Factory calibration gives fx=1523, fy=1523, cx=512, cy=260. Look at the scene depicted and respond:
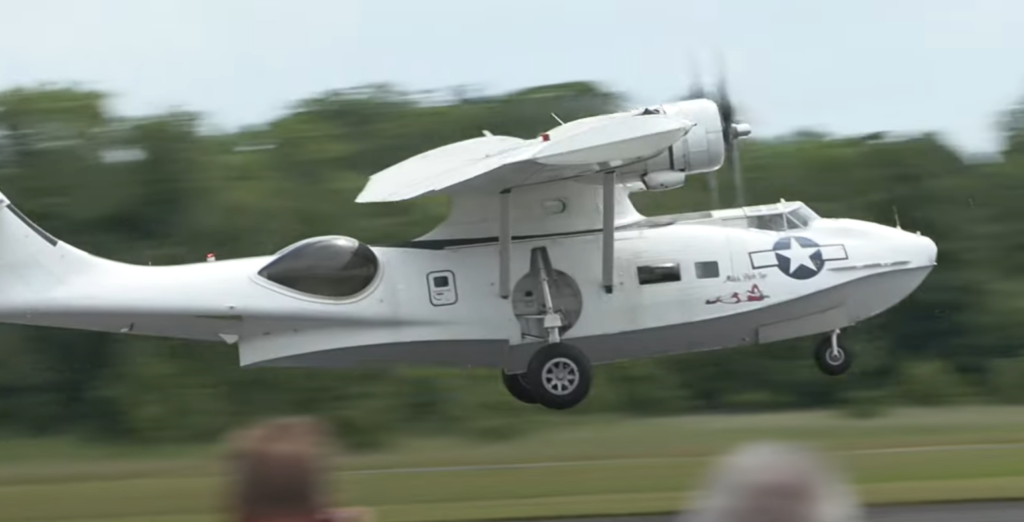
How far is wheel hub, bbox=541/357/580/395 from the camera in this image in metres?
18.5

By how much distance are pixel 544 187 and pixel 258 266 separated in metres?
3.64

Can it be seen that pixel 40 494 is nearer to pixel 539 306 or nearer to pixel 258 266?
pixel 258 266

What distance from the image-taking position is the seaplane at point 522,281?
1805 cm

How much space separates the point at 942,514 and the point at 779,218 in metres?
7.09

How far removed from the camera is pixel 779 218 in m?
19.5

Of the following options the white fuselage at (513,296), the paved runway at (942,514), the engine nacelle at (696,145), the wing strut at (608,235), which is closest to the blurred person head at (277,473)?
the paved runway at (942,514)

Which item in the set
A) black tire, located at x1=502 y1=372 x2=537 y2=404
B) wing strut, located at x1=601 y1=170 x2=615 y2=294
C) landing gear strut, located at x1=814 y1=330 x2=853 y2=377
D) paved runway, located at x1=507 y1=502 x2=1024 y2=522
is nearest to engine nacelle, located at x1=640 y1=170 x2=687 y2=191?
wing strut, located at x1=601 y1=170 x2=615 y2=294

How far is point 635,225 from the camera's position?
764 inches

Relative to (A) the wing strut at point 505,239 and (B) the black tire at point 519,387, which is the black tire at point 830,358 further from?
(A) the wing strut at point 505,239

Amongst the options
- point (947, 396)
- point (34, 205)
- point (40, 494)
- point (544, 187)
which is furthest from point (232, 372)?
point (947, 396)

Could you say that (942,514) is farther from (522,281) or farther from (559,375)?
(522,281)

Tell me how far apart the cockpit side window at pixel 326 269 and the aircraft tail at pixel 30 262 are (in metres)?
2.09

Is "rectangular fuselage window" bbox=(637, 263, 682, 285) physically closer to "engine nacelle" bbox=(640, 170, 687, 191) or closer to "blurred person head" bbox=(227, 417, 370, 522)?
"engine nacelle" bbox=(640, 170, 687, 191)

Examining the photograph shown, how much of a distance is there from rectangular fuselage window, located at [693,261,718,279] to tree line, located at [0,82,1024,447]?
8.51m
